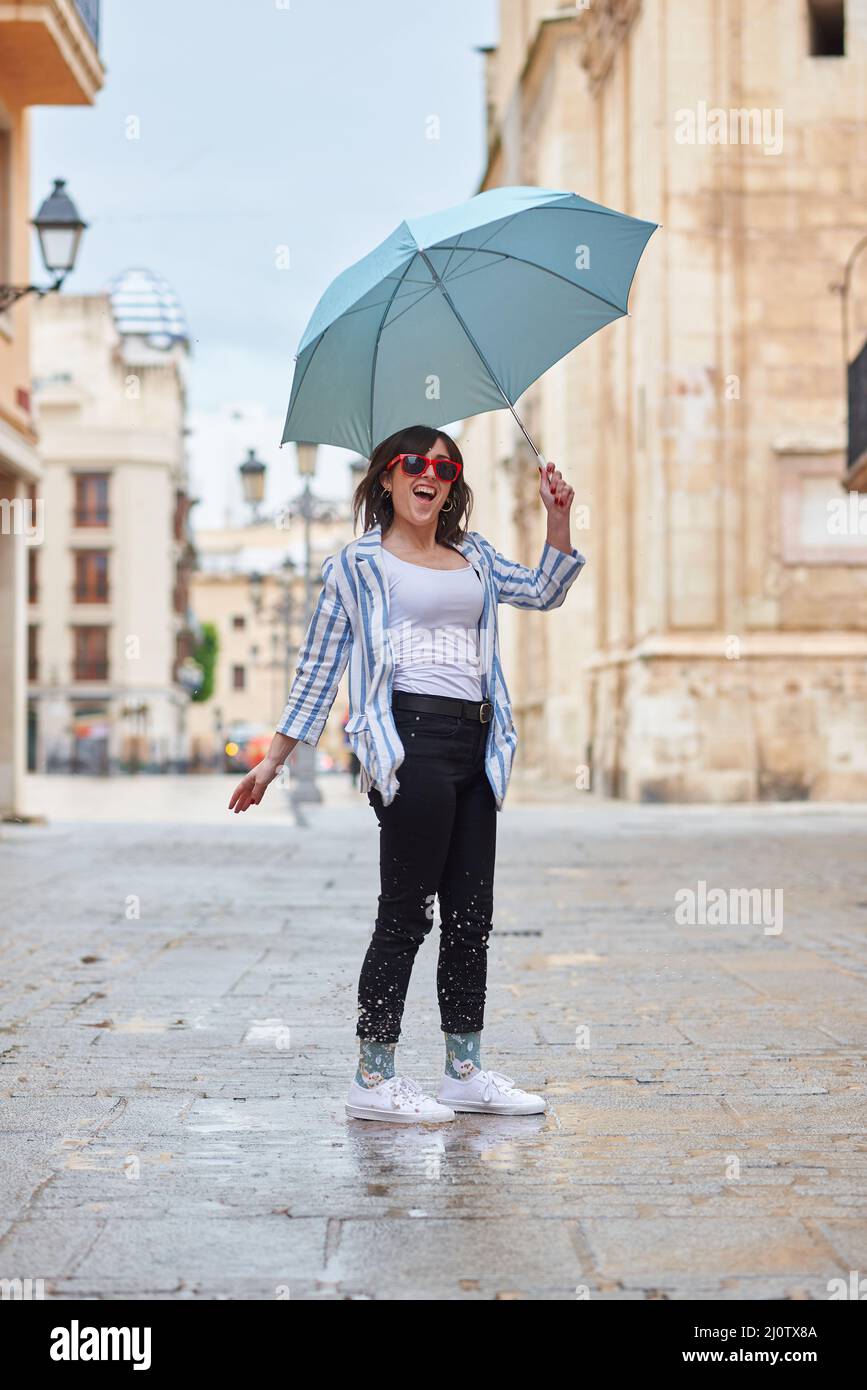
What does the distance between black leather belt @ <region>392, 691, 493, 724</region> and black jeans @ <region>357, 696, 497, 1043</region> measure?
0.05ft

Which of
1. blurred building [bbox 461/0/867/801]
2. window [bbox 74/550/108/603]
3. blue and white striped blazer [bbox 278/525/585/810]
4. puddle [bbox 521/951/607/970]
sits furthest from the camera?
window [bbox 74/550/108/603]

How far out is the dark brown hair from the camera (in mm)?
4746

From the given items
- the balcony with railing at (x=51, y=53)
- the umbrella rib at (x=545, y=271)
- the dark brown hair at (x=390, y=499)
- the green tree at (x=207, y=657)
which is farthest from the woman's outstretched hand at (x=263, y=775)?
the green tree at (x=207, y=657)

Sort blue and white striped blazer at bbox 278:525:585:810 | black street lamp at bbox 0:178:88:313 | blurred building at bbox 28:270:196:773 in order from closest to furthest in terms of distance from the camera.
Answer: blue and white striped blazer at bbox 278:525:585:810 < black street lamp at bbox 0:178:88:313 < blurred building at bbox 28:270:196:773

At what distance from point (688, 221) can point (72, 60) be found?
1045cm

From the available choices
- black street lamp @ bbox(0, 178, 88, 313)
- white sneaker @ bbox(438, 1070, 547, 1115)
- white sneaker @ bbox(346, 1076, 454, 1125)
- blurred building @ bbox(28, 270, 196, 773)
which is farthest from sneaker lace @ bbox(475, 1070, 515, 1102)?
blurred building @ bbox(28, 270, 196, 773)

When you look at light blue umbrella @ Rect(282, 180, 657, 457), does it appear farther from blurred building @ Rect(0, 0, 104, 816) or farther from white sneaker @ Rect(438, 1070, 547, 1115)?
blurred building @ Rect(0, 0, 104, 816)

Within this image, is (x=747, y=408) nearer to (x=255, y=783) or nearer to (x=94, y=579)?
(x=255, y=783)

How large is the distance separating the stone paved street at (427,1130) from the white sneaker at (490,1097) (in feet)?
0.20

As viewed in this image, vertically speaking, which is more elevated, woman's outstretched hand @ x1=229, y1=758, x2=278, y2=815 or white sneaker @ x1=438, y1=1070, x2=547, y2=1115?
woman's outstretched hand @ x1=229, y1=758, x2=278, y2=815

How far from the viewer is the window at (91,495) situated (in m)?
69.3

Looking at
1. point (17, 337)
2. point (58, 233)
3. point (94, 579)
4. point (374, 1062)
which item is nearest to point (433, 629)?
point (374, 1062)

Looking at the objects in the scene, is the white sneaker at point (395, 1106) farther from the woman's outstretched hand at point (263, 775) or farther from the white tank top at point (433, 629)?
the white tank top at point (433, 629)
